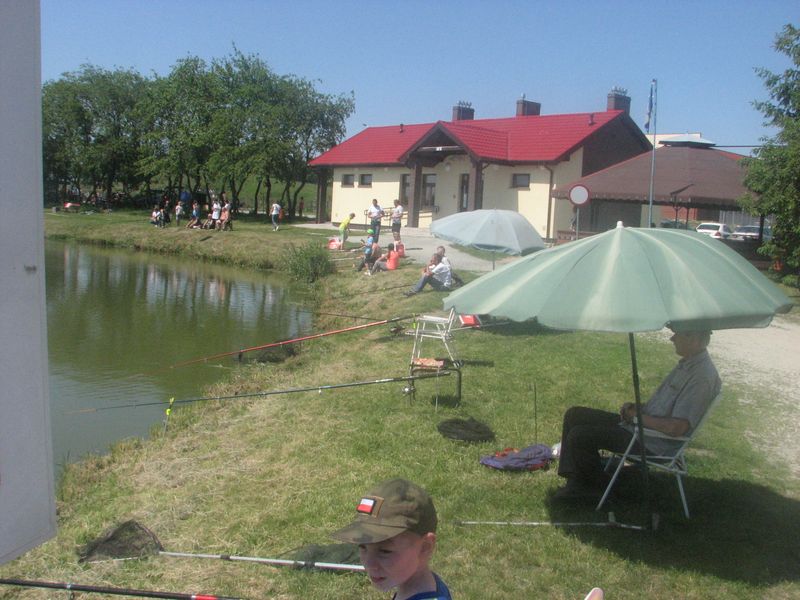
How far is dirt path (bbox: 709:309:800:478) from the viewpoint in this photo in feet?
23.1

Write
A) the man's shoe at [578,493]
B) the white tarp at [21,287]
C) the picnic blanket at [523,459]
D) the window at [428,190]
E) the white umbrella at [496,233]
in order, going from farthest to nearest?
the window at [428,190] → the white umbrella at [496,233] → the picnic blanket at [523,459] → the man's shoe at [578,493] → the white tarp at [21,287]

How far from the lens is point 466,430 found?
24.4 ft

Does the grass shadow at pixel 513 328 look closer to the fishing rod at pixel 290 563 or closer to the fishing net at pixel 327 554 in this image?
the fishing net at pixel 327 554

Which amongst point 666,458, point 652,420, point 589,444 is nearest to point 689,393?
point 652,420

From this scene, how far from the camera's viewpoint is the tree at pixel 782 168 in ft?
57.5

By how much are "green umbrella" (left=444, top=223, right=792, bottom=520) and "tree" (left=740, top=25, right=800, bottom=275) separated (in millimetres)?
14116

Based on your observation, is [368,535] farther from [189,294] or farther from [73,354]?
[189,294]

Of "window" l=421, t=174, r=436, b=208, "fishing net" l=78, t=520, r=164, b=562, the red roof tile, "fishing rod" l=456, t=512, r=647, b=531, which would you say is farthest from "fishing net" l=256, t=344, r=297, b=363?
"window" l=421, t=174, r=436, b=208

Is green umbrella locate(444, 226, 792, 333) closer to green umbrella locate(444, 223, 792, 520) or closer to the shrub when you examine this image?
green umbrella locate(444, 223, 792, 520)

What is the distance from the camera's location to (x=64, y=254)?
33.4 meters

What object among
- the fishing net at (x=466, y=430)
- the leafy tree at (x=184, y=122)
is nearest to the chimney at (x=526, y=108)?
the leafy tree at (x=184, y=122)

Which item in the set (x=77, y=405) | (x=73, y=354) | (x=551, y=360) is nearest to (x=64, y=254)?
(x=73, y=354)

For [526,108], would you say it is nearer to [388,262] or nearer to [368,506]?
[388,262]

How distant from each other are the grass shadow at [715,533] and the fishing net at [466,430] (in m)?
1.73
